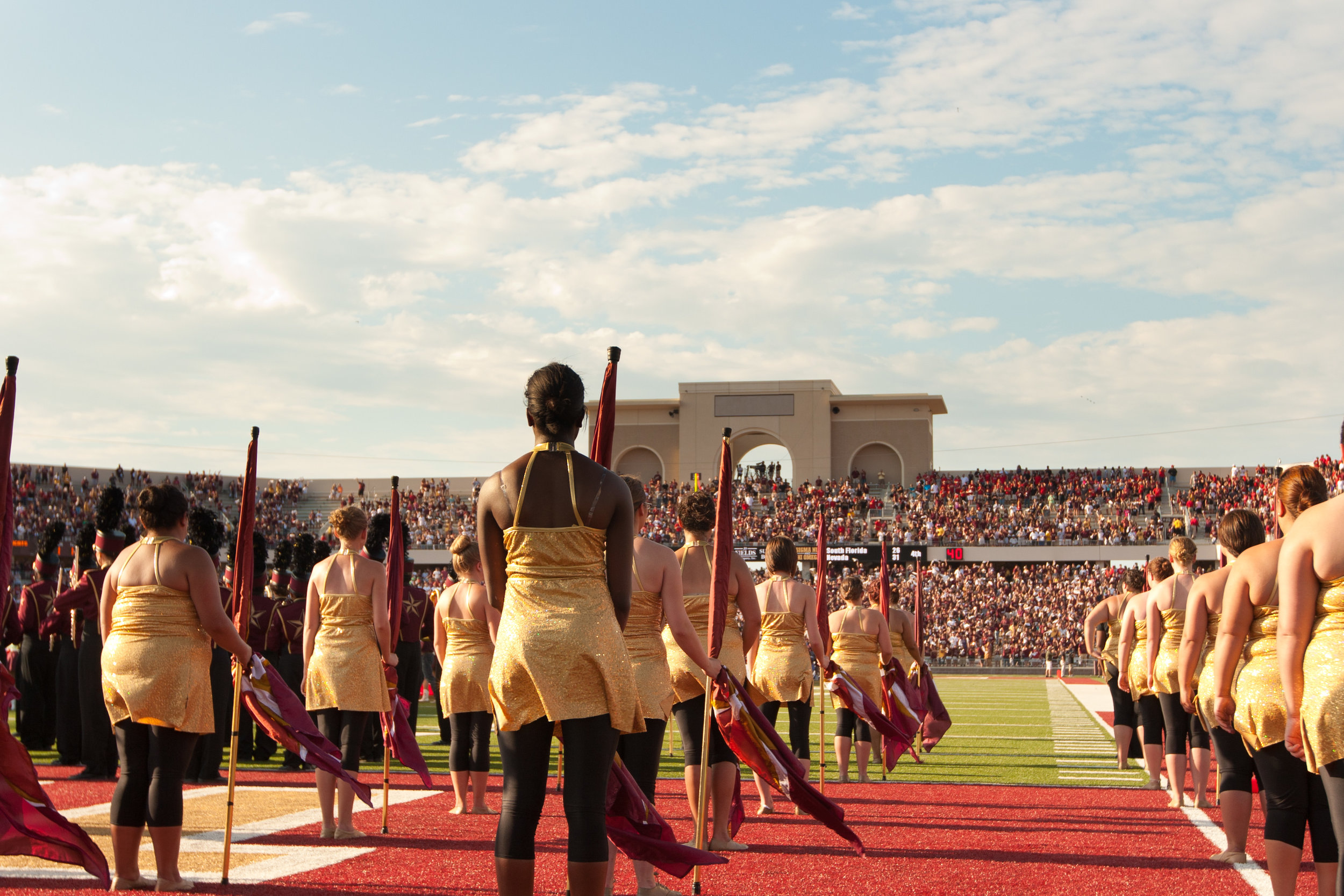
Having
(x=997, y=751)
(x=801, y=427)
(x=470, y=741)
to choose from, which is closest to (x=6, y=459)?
(x=470, y=741)

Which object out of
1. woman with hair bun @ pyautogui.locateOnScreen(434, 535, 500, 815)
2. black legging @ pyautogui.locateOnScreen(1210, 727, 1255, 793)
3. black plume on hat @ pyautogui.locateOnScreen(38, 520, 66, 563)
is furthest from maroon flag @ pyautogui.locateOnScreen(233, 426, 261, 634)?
black plume on hat @ pyautogui.locateOnScreen(38, 520, 66, 563)

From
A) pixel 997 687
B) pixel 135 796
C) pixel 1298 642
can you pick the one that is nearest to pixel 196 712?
pixel 135 796

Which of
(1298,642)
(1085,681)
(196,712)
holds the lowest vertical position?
(1085,681)

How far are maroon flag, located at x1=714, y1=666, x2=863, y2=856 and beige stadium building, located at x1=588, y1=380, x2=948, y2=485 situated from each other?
49599 millimetres

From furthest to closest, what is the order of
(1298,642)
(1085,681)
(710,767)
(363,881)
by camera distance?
1. (1085,681)
2. (710,767)
3. (363,881)
4. (1298,642)

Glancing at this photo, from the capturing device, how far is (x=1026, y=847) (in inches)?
296

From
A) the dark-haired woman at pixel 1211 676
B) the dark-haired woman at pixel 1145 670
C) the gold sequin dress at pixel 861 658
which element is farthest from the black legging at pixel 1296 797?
the gold sequin dress at pixel 861 658

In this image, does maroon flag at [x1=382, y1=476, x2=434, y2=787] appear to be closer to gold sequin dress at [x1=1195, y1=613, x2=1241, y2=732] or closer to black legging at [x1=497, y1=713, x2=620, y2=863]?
black legging at [x1=497, y1=713, x2=620, y2=863]

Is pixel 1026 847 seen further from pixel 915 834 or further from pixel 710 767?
pixel 710 767

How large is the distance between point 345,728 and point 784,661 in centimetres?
358

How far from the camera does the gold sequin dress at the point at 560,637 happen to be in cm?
396

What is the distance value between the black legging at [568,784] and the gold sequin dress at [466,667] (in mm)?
4788

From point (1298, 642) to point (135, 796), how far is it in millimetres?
4932

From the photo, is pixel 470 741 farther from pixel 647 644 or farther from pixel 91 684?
pixel 91 684
